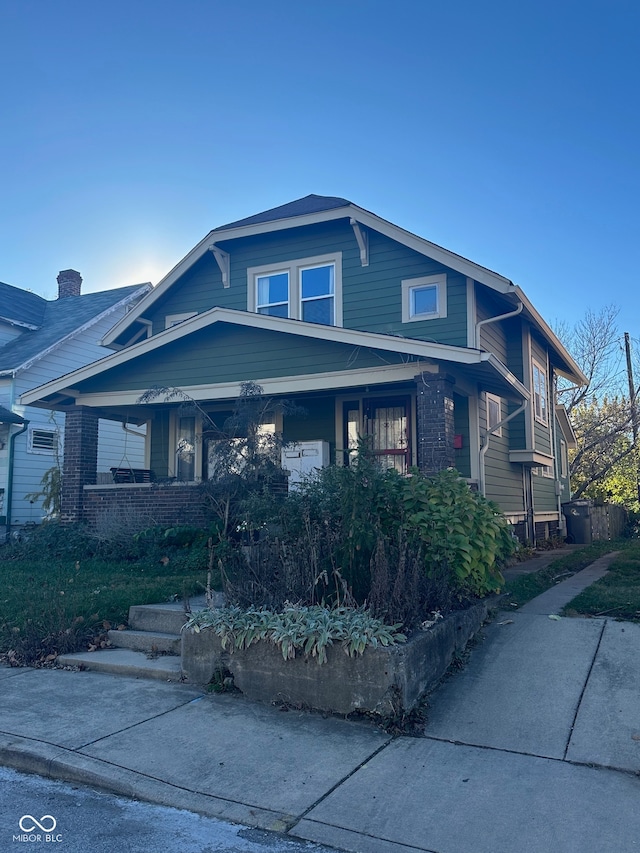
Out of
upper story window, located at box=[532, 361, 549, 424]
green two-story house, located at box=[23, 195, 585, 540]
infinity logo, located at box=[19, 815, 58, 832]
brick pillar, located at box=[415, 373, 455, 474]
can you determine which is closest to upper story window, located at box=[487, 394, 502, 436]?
green two-story house, located at box=[23, 195, 585, 540]

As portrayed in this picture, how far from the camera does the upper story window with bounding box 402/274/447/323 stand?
12516 millimetres

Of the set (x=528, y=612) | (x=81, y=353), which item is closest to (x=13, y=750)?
(x=528, y=612)

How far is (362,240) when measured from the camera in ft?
43.2

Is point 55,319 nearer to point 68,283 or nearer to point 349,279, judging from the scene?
point 68,283

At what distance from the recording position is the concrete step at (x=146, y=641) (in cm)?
651

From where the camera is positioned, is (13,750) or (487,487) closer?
(13,750)

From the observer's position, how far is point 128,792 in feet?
13.0

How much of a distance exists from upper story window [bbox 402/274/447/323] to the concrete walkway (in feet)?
24.7

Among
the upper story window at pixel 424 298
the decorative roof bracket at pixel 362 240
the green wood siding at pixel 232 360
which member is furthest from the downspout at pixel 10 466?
the upper story window at pixel 424 298

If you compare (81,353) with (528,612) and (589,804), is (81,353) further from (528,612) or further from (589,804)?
(589,804)

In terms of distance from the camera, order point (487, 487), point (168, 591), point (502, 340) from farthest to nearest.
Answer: point (502, 340) < point (487, 487) < point (168, 591)

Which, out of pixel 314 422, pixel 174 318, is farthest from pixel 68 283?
pixel 314 422

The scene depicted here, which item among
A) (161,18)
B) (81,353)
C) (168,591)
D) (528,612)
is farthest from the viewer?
(81,353)

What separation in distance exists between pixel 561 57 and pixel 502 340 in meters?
5.22
